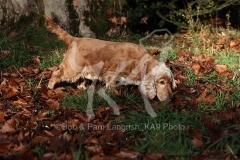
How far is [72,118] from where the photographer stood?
3402 mm

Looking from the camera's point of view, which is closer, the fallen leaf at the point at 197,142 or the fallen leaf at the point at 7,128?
the fallen leaf at the point at 197,142

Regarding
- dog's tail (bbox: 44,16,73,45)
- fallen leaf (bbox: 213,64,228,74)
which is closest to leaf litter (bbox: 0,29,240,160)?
fallen leaf (bbox: 213,64,228,74)

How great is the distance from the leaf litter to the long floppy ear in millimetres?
250

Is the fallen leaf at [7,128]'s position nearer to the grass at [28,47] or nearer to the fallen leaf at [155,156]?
the fallen leaf at [155,156]

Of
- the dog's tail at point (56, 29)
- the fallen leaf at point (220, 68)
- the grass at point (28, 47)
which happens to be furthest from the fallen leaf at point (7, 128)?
the fallen leaf at point (220, 68)

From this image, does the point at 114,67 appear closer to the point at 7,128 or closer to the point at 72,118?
the point at 72,118

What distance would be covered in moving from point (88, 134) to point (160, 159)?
0.71 meters

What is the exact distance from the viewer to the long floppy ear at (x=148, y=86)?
13.1ft

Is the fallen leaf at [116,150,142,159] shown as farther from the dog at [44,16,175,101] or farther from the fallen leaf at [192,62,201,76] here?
the fallen leaf at [192,62,201,76]

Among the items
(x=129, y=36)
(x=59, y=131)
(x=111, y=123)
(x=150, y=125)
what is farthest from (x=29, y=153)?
(x=129, y=36)

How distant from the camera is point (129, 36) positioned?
257 inches

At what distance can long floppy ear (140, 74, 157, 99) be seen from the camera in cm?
398

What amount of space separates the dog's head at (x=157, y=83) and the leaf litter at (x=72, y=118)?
5.3 inches

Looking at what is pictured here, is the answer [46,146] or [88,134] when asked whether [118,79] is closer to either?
[88,134]
